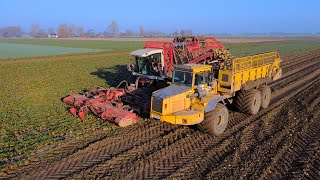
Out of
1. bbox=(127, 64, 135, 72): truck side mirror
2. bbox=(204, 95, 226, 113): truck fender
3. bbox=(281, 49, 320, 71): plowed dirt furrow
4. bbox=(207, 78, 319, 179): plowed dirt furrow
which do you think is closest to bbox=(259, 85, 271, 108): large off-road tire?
bbox=(207, 78, 319, 179): plowed dirt furrow

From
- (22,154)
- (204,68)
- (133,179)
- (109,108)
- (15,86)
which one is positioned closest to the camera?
(133,179)

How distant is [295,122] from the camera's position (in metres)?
11.1

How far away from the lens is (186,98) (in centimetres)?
942

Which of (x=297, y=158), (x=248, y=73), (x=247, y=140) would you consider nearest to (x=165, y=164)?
(x=247, y=140)

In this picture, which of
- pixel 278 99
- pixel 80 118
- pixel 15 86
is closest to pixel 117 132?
pixel 80 118

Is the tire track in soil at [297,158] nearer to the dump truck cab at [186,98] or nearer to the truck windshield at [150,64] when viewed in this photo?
the dump truck cab at [186,98]

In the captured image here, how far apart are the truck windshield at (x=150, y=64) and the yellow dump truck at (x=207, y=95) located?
2590 millimetres

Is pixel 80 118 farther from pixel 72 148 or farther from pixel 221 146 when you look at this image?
pixel 221 146

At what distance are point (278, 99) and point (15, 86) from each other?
15241mm

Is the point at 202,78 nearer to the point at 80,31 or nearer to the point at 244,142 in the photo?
the point at 244,142

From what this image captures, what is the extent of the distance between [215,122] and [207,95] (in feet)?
3.18

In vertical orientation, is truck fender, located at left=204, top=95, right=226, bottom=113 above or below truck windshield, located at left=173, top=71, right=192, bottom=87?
below

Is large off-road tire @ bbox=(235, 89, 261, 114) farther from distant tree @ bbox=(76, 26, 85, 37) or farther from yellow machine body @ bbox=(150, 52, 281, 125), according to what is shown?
distant tree @ bbox=(76, 26, 85, 37)

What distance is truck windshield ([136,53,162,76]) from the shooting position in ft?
43.9
